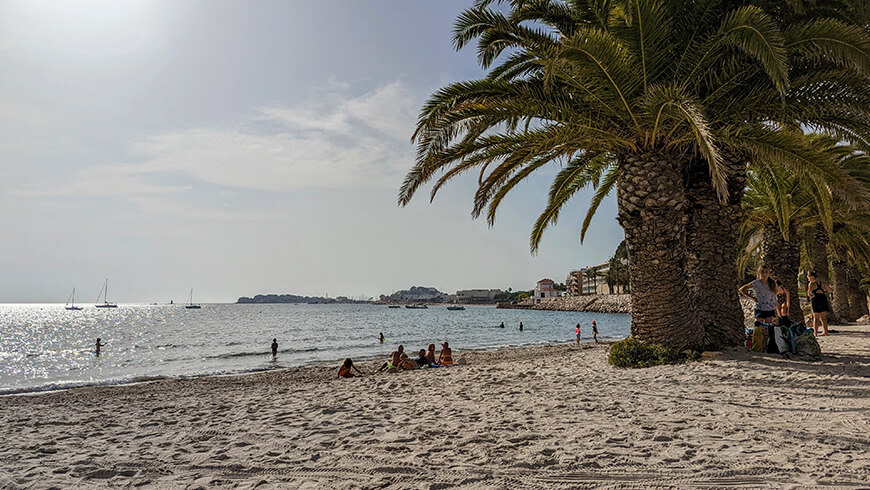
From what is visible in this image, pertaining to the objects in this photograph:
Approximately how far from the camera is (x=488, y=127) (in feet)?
32.1

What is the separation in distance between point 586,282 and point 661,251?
436ft

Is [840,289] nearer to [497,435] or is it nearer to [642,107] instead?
[642,107]

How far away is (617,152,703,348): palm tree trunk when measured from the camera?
918cm

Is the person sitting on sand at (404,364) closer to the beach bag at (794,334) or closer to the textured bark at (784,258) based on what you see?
the beach bag at (794,334)

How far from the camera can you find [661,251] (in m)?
9.20

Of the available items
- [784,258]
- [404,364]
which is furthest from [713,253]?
[784,258]

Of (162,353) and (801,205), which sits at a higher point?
(801,205)

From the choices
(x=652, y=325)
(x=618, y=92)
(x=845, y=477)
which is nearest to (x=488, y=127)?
(x=618, y=92)

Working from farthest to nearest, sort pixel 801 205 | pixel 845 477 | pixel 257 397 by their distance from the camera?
pixel 801 205
pixel 257 397
pixel 845 477

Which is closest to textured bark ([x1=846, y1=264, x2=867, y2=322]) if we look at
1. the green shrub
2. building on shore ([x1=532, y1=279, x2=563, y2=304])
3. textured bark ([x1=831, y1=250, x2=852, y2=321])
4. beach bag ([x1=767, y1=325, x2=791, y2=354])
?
textured bark ([x1=831, y1=250, x2=852, y2=321])

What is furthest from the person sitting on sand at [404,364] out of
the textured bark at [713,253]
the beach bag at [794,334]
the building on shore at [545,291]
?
the building on shore at [545,291]

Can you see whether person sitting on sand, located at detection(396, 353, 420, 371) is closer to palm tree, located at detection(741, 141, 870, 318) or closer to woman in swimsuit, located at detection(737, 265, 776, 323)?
woman in swimsuit, located at detection(737, 265, 776, 323)

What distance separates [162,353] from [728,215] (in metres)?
31.4

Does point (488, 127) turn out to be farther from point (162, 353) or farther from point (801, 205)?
point (162, 353)
